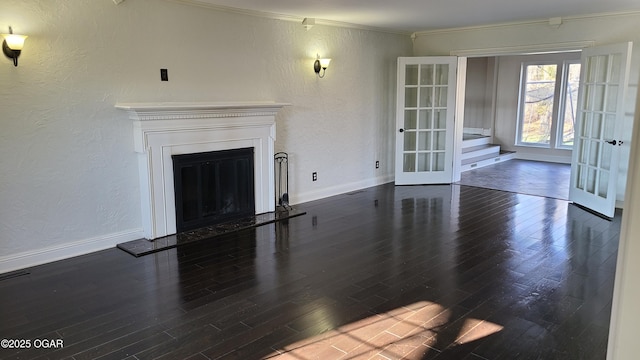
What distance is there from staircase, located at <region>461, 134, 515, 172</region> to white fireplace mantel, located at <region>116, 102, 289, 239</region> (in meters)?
4.78

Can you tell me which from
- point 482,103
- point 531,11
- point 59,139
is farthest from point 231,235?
point 482,103

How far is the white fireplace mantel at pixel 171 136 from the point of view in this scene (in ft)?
14.5

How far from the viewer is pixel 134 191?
453 cm

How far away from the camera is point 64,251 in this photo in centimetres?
411

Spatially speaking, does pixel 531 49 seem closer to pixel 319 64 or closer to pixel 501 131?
pixel 319 64

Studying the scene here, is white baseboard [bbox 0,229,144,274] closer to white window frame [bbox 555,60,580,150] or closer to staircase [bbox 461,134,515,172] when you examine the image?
staircase [bbox 461,134,515,172]

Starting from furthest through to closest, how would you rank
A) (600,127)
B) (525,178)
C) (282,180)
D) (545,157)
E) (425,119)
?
1. (545,157)
2. (525,178)
3. (425,119)
4. (282,180)
5. (600,127)

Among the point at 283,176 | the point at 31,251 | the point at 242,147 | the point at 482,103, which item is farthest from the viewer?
the point at 482,103

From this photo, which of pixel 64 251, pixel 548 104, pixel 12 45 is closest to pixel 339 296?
pixel 64 251

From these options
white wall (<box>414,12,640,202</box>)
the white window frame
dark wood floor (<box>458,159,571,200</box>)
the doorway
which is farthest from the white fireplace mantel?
the white window frame

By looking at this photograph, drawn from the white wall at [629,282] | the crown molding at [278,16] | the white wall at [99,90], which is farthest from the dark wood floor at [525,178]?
the white wall at [629,282]

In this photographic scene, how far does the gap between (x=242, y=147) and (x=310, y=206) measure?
128cm

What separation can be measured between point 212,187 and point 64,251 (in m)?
1.51

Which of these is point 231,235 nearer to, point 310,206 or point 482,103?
point 310,206
